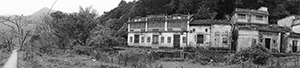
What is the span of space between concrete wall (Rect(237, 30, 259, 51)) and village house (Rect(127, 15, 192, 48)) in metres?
6.97

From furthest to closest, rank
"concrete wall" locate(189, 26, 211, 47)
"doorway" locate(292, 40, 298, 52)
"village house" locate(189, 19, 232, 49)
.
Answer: "concrete wall" locate(189, 26, 211, 47)
"doorway" locate(292, 40, 298, 52)
"village house" locate(189, 19, 232, 49)

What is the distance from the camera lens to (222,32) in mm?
27297

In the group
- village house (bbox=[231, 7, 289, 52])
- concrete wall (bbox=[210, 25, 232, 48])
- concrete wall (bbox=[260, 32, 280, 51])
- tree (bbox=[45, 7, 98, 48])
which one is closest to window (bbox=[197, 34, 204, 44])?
concrete wall (bbox=[210, 25, 232, 48])

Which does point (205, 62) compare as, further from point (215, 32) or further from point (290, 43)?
point (290, 43)

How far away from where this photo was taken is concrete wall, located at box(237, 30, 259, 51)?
25.5m

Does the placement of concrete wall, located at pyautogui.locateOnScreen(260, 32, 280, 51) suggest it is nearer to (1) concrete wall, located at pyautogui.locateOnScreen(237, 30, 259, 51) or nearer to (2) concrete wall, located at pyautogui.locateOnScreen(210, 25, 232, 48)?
(1) concrete wall, located at pyautogui.locateOnScreen(237, 30, 259, 51)

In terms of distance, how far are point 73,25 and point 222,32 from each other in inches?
909

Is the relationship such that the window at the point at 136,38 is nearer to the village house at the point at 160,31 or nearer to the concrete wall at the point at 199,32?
the village house at the point at 160,31

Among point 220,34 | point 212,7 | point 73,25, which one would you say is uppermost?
point 212,7

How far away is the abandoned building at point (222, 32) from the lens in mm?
26011

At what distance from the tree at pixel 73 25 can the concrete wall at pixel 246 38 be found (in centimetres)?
2356

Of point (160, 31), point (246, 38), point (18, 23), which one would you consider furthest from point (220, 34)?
point (18, 23)

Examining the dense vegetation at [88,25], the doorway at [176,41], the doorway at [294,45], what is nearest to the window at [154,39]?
the doorway at [176,41]

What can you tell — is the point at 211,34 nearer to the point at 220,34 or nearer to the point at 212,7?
the point at 220,34
